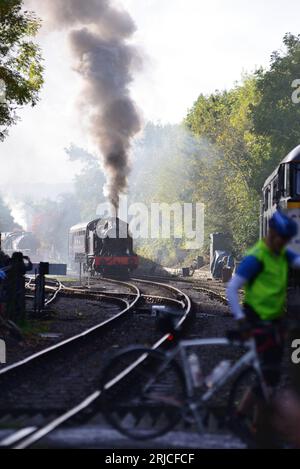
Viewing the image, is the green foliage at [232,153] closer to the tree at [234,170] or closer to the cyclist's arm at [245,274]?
the tree at [234,170]

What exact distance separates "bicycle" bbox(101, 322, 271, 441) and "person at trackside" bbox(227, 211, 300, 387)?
117 mm

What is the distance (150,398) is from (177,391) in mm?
316

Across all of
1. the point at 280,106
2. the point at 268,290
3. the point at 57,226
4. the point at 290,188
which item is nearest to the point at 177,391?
the point at 268,290

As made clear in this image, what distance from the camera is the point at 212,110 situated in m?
67.8

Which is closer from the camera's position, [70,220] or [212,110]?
[212,110]

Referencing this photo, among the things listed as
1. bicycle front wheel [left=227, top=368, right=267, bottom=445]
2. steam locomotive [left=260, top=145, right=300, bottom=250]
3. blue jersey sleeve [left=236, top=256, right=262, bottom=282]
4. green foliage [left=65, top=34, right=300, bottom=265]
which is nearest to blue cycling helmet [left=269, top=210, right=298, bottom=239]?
blue jersey sleeve [left=236, top=256, right=262, bottom=282]

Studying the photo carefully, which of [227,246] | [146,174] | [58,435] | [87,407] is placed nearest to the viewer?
[58,435]

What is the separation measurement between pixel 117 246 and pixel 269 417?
37.5 metres

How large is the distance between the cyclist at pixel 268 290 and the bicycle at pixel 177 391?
119mm

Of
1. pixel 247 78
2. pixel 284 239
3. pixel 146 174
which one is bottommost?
pixel 284 239

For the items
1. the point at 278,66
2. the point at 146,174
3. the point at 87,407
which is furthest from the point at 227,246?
the point at 87,407

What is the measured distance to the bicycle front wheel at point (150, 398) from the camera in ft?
23.4
